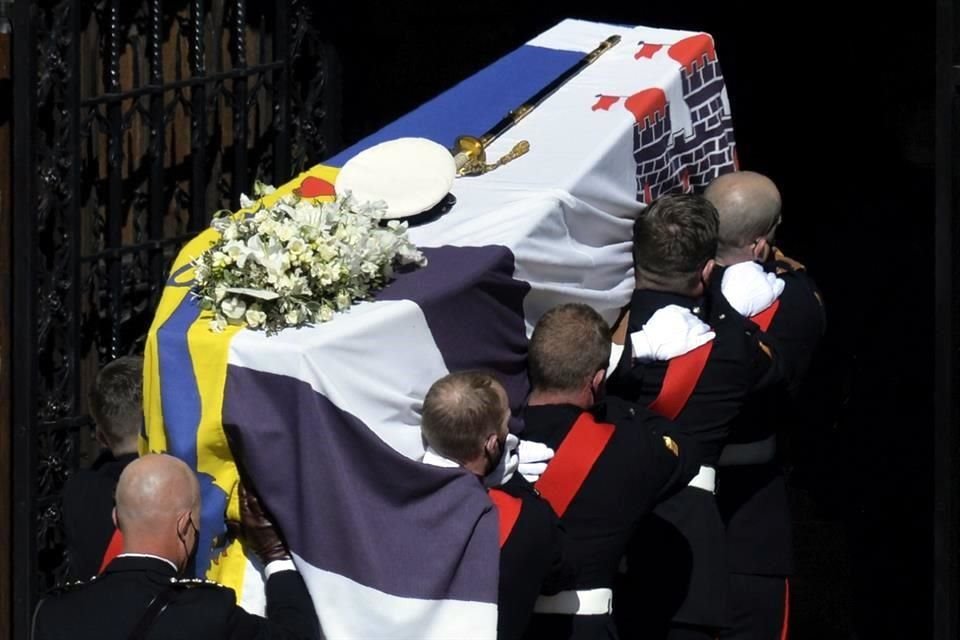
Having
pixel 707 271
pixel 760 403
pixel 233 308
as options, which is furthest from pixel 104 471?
pixel 760 403

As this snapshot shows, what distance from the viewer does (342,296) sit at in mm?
4125

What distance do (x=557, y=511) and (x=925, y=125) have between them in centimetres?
295

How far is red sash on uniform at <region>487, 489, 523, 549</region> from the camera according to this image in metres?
4.04

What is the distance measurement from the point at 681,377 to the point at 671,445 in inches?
10.8

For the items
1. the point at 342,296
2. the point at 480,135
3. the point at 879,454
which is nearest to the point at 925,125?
the point at 879,454

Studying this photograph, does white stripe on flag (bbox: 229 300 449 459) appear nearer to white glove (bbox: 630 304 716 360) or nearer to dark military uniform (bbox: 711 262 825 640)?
white glove (bbox: 630 304 716 360)

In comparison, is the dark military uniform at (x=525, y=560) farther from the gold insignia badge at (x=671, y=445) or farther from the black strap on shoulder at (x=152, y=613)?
the black strap on shoulder at (x=152, y=613)

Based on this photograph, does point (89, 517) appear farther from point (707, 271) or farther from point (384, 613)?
point (707, 271)

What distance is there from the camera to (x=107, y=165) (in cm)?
543

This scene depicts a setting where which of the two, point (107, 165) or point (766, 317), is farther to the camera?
point (107, 165)

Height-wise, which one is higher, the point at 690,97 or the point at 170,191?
the point at 690,97

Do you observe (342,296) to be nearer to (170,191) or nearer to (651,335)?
(651,335)

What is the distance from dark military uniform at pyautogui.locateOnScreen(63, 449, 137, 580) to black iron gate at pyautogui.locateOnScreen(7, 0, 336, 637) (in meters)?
0.63

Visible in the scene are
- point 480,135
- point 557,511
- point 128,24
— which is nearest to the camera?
point 557,511
